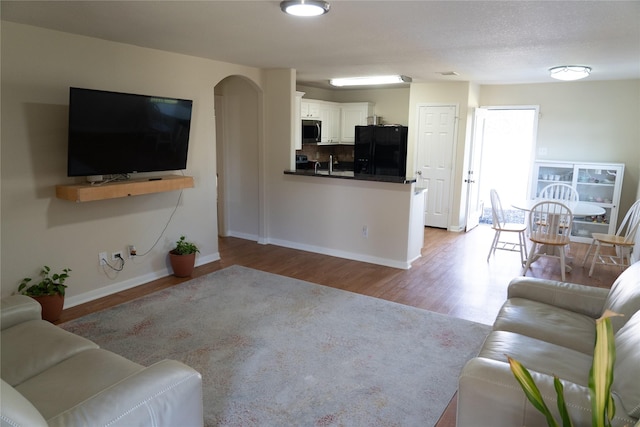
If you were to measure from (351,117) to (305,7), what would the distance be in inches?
220

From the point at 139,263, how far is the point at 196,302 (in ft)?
2.87

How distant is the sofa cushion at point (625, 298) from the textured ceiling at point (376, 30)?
1.59m

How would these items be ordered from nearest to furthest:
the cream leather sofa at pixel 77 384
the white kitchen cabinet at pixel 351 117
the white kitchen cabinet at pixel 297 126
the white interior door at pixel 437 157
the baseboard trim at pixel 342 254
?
the cream leather sofa at pixel 77 384 → the baseboard trim at pixel 342 254 → the white kitchen cabinet at pixel 297 126 → the white interior door at pixel 437 157 → the white kitchen cabinet at pixel 351 117

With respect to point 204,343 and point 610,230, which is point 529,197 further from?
point 204,343

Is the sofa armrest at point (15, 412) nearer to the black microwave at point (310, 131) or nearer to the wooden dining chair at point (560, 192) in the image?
the black microwave at point (310, 131)

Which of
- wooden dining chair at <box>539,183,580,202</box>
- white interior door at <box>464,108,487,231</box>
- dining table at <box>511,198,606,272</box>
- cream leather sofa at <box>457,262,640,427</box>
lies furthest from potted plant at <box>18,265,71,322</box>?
wooden dining chair at <box>539,183,580,202</box>

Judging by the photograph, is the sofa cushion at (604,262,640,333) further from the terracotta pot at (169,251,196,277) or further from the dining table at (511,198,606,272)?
the terracotta pot at (169,251,196,277)

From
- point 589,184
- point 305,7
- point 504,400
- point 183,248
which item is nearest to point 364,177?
point 183,248

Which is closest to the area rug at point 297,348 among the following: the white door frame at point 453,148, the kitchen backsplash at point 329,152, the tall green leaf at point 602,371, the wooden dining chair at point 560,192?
the tall green leaf at point 602,371

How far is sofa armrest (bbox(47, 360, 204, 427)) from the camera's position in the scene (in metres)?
1.50

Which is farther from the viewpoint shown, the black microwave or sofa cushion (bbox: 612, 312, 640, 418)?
the black microwave

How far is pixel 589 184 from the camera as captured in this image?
6.15 m

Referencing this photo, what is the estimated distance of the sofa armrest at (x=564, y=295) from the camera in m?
2.56

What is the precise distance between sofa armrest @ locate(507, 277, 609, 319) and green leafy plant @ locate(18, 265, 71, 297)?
3.46 m
